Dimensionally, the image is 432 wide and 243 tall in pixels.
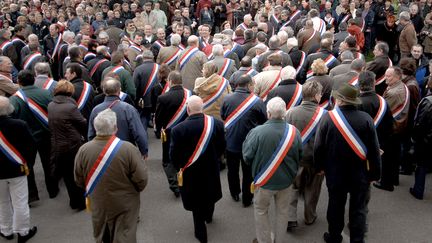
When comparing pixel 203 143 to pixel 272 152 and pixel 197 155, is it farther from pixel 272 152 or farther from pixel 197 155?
pixel 272 152

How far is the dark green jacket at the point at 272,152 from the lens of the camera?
4664mm

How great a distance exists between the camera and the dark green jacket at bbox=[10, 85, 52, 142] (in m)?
6.16

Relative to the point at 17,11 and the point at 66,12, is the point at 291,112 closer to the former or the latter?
the point at 66,12

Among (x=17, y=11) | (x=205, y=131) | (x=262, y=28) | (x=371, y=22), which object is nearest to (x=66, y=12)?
(x=17, y=11)

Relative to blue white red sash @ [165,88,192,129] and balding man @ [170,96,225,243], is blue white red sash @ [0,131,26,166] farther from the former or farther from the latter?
blue white red sash @ [165,88,192,129]

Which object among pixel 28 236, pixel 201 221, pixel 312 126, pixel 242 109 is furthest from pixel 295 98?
pixel 28 236

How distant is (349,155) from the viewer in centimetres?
465

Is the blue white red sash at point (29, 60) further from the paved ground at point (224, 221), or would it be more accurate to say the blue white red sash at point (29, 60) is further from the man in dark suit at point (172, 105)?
the man in dark suit at point (172, 105)

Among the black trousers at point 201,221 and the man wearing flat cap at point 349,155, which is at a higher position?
the man wearing flat cap at point 349,155

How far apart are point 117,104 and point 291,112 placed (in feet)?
6.75

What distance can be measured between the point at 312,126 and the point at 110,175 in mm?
2266

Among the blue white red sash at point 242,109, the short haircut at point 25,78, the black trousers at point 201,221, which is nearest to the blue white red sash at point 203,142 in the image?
the black trousers at point 201,221

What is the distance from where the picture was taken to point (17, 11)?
14.6m

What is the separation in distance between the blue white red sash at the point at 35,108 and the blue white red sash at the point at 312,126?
3431mm
